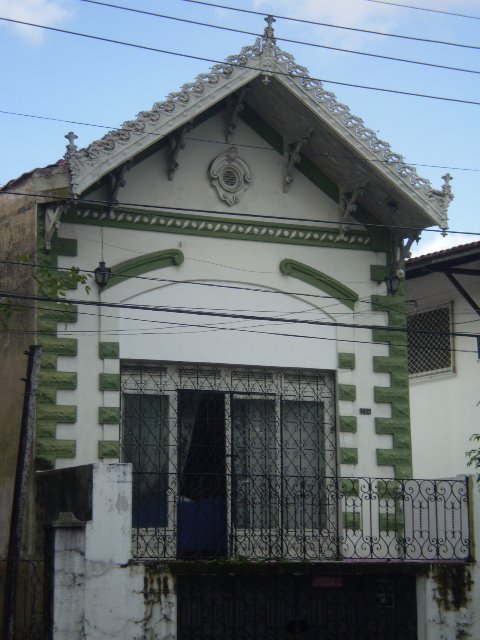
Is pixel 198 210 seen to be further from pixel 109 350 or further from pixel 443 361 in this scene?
pixel 443 361

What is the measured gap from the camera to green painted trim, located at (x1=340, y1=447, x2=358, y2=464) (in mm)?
18359

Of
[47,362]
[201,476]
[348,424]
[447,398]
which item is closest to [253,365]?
[348,424]

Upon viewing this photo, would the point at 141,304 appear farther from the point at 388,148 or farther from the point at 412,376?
the point at 412,376

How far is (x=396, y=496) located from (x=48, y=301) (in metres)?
5.61

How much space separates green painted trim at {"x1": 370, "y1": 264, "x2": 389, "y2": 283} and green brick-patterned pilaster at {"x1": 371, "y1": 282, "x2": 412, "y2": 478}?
0.02m

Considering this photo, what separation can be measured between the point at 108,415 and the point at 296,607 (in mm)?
3533

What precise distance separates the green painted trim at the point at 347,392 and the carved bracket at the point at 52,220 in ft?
15.5

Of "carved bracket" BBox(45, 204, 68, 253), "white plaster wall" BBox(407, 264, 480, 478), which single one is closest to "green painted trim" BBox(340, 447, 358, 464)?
"carved bracket" BBox(45, 204, 68, 253)

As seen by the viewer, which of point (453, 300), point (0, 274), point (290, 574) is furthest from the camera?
point (453, 300)

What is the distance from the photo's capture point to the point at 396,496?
1816cm

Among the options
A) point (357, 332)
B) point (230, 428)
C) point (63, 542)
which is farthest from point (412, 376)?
point (63, 542)

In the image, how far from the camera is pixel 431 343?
25.0 meters

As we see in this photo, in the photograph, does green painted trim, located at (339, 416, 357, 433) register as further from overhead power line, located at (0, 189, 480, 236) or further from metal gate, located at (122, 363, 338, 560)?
overhead power line, located at (0, 189, 480, 236)

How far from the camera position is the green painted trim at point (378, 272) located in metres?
19.3
